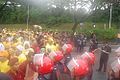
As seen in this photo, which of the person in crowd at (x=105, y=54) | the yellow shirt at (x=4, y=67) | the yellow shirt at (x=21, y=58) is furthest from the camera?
the person in crowd at (x=105, y=54)

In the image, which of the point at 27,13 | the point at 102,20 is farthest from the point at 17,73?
the point at 102,20

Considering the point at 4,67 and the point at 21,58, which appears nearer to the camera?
the point at 4,67

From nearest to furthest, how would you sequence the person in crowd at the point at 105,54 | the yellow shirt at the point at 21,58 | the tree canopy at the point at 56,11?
the yellow shirt at the point at 21,58 → the person in crowd at the point at 105,54 → the tree canopy at the point at 56,11

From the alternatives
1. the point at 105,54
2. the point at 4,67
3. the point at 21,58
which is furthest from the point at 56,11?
the point at 4,67

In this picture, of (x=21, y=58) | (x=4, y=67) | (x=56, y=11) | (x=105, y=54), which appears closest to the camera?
(x=4, y=67)

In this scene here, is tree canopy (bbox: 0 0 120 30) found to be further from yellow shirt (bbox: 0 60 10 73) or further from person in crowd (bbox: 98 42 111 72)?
yellow shirt (bbox: 0 60 10 73)

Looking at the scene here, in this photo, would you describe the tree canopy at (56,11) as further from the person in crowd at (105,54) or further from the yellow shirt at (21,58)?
the yellow shirt at (21,58)

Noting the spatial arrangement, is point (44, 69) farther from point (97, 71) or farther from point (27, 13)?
point (27, 13)

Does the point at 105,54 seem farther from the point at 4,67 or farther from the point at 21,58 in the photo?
the point at 4,67

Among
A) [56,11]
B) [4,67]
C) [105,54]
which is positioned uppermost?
[4,67]

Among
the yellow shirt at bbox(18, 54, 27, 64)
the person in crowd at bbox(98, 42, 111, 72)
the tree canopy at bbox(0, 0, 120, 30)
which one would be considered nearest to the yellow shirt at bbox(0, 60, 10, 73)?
the yellow shirt at bbox(18, 54, 27, 64)

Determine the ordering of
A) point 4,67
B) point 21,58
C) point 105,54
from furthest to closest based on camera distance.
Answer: point 105,54
point 21,58
point 4,67

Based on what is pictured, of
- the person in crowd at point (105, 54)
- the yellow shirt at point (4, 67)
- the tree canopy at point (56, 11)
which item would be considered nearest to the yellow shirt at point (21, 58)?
the yellow shirt at point (4, 67)

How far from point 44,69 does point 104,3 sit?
38189 millimetres
